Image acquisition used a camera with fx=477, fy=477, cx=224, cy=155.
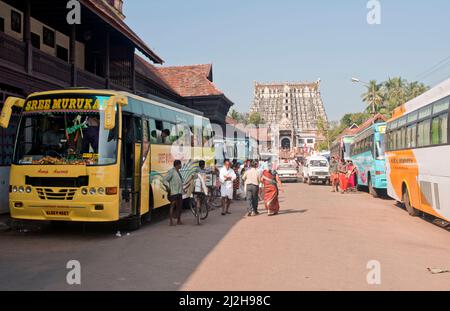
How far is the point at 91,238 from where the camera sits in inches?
404

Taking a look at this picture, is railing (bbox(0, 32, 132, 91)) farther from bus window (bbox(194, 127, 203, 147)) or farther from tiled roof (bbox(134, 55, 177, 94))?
tiled roof (bbox(134, 55, 177, 94))

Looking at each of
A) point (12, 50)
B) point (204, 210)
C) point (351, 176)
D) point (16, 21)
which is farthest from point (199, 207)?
point (351, 176)

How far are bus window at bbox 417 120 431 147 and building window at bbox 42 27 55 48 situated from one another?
14.0m

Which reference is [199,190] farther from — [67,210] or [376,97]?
[376,97]

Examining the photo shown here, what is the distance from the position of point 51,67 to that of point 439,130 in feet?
38.9

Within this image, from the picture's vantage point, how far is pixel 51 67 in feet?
51.3

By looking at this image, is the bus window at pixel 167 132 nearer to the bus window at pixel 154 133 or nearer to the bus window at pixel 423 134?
the bus window at pixel 154 133

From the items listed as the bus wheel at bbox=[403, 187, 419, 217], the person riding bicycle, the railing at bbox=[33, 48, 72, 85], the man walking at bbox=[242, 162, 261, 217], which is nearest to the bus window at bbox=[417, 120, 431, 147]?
the bus wheel at bbox=[403, 187, 419, 217]

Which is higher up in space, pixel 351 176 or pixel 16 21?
pixel 16 21

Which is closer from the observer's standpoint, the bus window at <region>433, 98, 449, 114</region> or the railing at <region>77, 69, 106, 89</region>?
the bus window at <region>433, 98, 449, 114</region>

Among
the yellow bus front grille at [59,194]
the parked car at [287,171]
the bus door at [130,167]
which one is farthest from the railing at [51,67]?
the parked car at [287,171]

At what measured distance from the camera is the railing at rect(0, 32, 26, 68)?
13.1 metres
